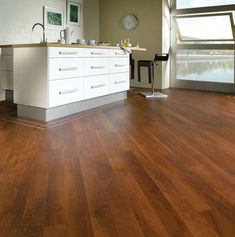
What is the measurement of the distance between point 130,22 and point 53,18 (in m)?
1.98

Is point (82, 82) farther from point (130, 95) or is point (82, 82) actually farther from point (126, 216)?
point (126, 216)

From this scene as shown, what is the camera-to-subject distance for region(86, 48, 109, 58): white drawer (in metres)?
4.55

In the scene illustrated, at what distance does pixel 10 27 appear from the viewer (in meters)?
5.55

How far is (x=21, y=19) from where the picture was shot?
5770 mm

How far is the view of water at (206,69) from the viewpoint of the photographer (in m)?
6.94

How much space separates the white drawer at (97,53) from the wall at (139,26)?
2685 millimetres

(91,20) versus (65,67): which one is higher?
(91,20)

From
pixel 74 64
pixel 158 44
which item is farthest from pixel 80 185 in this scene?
pixel 158 44

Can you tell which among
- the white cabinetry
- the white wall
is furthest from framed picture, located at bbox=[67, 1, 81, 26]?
the white cabinetry

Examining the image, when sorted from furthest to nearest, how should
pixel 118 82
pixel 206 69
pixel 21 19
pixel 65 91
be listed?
1. pixel 206 69
2. pixel 21 19
3. pixel 118 82
4. pixel 65 91

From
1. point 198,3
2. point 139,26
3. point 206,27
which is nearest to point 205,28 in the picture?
point 206,27

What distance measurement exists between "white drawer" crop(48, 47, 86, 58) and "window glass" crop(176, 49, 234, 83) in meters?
3.73

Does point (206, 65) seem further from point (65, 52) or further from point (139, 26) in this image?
point (65, 52)

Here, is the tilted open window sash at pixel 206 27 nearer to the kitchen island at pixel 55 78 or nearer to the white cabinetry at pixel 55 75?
the kitchen island at pixel 55 78
